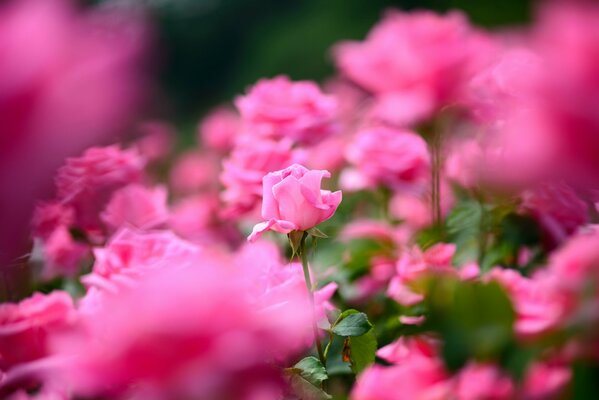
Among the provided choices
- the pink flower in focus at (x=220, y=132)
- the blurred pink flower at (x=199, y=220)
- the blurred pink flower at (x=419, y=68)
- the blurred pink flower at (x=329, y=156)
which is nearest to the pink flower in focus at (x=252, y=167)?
the blurred pink flower at (x=419, y=68)

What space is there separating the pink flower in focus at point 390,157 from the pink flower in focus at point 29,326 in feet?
1.58

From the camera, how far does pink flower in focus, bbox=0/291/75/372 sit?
1.23ft

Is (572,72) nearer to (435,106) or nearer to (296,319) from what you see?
(296,319)

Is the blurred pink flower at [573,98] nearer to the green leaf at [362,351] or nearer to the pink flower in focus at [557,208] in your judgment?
the pink flower in focus at [557,208]

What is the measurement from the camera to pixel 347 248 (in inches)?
30.0

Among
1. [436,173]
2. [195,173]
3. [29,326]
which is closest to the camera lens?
[29,326]

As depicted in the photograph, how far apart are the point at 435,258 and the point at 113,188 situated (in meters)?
0.32

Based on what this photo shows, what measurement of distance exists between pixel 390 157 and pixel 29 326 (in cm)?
54

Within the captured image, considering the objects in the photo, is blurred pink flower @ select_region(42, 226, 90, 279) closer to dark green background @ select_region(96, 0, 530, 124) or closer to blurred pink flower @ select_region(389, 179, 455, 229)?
blurred pink flower @ select_region(389, 179, 455, 229)

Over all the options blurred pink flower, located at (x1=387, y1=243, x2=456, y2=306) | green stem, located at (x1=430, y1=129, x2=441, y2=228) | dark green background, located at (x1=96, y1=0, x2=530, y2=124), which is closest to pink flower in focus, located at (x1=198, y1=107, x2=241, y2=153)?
green stem, located at (x1=430, y1=129, x2=441, y2=228)

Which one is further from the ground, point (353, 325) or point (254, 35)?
point (353, 325)

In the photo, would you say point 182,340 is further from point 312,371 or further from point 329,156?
point 329,156

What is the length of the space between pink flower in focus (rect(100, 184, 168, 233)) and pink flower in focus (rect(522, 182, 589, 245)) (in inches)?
13.6

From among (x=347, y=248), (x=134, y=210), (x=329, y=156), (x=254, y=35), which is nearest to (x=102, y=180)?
(x=134, y=210)
